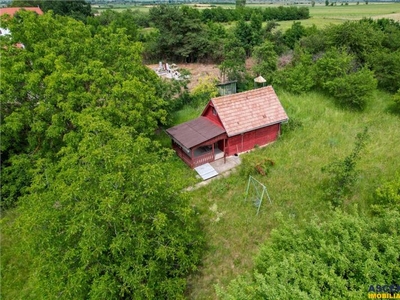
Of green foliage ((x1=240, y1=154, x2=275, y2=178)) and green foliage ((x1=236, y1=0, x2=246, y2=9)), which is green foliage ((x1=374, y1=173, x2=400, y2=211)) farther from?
green foliage ((x1=236, y1=0, x2=246, y2=9))

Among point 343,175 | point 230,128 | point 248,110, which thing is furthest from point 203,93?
point 343,175

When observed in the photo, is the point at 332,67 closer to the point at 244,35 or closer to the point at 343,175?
the point at 343,175

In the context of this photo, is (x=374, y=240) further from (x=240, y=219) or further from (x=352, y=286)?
(x=240, y=219)

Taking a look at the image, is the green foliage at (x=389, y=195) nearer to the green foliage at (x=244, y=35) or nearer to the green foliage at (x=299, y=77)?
the green foliage at (x=299, y=77)

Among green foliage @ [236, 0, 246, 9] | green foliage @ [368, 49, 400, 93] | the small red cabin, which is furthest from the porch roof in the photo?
green foliage @ [236, 0, 246, 9]

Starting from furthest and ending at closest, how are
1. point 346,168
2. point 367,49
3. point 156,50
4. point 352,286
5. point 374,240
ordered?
point 156,50 < point 367,49 < point 346,168 < point 374,240 < point 352,286

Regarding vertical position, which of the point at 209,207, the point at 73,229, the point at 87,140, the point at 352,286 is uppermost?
the point at 87,140

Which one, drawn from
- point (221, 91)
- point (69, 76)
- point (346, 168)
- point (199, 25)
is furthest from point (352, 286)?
point (199, 25)
